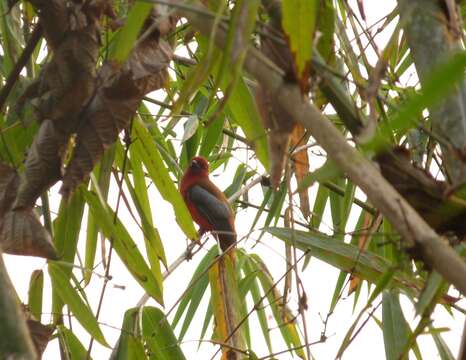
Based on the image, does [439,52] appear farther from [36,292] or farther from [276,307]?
[276,307]

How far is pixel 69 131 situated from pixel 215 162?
200 cm

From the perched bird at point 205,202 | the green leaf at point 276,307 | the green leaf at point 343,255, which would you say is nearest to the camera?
the green leaf at point 343,255

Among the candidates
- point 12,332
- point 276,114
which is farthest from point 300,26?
point 12,332

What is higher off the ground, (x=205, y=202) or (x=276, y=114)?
(x=205, y=202)

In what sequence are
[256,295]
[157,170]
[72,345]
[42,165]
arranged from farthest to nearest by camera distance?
[256,295] < [72,345] < [157,170] < [42,165]

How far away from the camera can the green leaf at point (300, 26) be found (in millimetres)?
815

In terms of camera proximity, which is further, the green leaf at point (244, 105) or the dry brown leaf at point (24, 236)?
the green leaf at point (244, 105)

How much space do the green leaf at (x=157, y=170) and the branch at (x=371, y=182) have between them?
938mm

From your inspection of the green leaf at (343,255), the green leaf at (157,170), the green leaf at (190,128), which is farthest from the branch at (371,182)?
the green leaf at (190,128)

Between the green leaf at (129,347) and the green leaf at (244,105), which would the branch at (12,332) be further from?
the green leaf at (129,347)

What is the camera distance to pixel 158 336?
1917 millimetres

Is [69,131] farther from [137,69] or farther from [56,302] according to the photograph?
[56,302]

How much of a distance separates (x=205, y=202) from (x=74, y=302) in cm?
336

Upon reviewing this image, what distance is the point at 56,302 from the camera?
1949 millimetres
